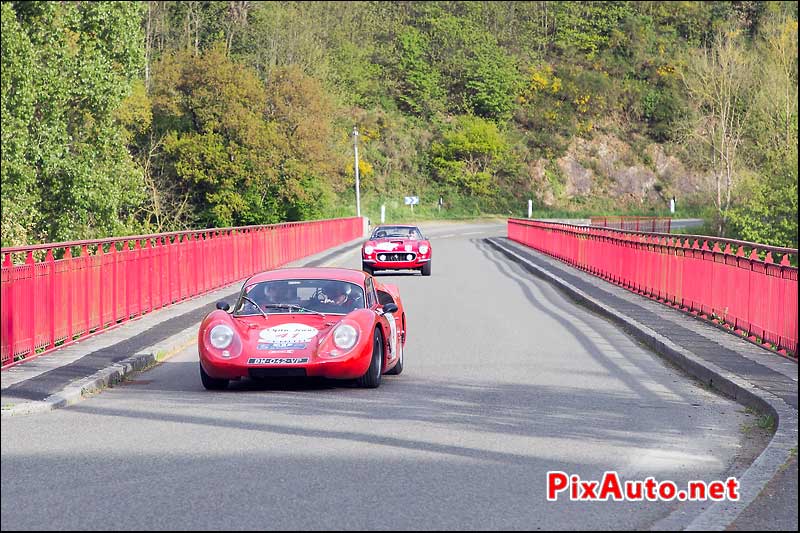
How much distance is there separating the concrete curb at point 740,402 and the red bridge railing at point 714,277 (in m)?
1.09

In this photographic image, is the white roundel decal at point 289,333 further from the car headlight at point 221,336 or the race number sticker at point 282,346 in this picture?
the car headlight at point 221,336

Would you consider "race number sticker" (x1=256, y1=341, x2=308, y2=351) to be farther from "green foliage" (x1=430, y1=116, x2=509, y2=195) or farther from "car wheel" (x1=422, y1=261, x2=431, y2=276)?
"green foliage" (x1=430, y1=116, x2=509, y2=195)

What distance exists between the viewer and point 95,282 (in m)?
16.6

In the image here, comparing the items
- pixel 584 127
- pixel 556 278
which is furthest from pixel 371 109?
pixel 556 278

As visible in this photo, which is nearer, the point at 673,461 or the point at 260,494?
the point at 260,494

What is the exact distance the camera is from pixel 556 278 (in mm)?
29016

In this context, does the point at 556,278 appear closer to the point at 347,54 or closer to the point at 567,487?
the point at 567,487

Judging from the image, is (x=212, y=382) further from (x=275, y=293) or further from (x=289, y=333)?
(x=275, y=293)

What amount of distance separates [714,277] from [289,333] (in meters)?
7.95

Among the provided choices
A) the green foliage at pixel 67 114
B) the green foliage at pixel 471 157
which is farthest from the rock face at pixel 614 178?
the green foliage at pixel 67 114

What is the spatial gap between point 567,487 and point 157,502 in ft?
7.74

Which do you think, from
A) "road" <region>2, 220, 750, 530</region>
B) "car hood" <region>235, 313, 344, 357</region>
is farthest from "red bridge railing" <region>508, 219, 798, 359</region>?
"car hood" <region>235, 313, 344, 357</region>

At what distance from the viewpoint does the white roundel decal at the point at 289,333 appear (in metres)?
11.6

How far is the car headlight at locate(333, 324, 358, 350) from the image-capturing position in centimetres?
1152
